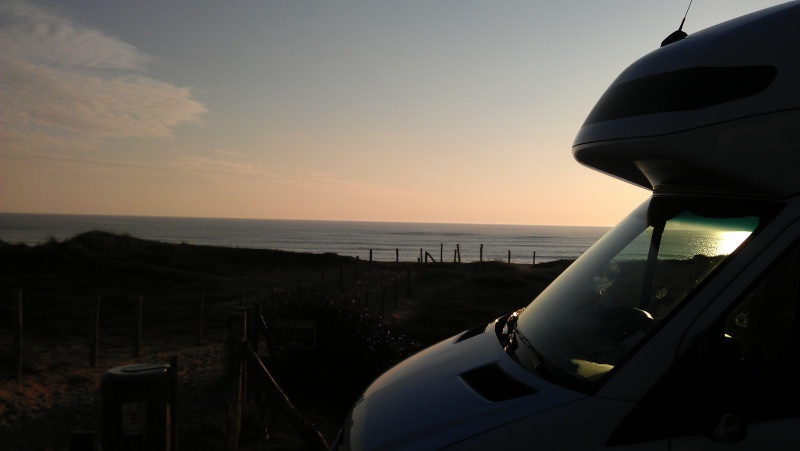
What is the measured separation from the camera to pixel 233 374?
596 centimetres

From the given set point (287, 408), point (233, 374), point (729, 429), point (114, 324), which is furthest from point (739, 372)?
point (114, 324)

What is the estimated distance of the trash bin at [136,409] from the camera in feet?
11.0

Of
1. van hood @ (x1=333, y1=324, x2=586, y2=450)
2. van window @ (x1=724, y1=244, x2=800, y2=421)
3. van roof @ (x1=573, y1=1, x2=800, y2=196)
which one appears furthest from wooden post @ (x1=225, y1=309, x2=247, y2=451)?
van window @ (x1=724, y1=244, x2=800, y2=421)

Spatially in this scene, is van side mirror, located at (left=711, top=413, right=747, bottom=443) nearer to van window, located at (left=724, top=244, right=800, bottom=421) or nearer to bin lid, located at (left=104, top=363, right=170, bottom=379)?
→ van window, located at (left=724, top=244, right=800, bottom=421)

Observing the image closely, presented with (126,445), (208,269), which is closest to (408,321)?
(126,445)

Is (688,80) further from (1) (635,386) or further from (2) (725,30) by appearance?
(1) (635,386)

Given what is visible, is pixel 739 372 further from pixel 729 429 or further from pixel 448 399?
pixel 448 399

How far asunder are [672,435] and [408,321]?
15.8 metres

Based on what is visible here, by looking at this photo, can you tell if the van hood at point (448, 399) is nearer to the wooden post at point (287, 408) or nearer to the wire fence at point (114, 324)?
the wooden post at point (287, 408)

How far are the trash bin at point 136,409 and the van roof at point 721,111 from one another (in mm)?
2550

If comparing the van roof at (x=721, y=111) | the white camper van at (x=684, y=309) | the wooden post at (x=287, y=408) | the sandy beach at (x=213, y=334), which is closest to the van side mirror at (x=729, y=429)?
the white camper van at (x=684, y=309)

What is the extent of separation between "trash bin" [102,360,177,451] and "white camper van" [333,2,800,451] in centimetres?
115

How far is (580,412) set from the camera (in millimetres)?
2162

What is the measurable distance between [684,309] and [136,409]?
8.88 ft
